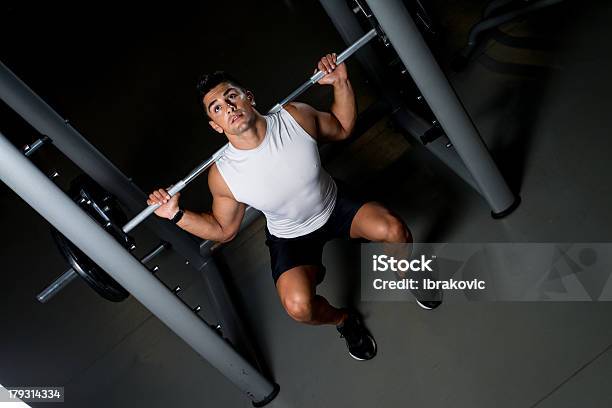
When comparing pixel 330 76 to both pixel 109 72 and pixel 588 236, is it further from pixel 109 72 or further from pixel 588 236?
pixel 109 72

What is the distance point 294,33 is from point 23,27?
2.51 m

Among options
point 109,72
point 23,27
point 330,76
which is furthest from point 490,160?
point 23,27

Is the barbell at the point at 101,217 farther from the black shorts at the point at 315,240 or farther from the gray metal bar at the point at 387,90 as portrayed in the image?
the gray metal bar at the point at 387,90

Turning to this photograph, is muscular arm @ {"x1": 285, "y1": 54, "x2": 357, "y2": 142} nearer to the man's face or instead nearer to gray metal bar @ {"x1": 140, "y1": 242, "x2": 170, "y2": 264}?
the man's face

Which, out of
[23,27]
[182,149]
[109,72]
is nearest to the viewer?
[182,149]

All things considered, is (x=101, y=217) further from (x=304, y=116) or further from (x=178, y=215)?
(x=304, y=116)

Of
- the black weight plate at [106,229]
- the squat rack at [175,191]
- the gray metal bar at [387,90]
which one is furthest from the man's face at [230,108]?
the gray metal bar at [387,90]

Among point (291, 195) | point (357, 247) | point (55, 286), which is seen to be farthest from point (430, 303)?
point (55, 286)

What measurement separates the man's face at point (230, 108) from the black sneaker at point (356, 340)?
2.51 feet

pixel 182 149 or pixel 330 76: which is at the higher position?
pixel 330 76

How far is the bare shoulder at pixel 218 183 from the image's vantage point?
1950mm

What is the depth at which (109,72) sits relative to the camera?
4148mm

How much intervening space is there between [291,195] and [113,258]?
1.77 feet

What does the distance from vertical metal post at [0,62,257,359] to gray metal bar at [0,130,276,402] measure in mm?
281
